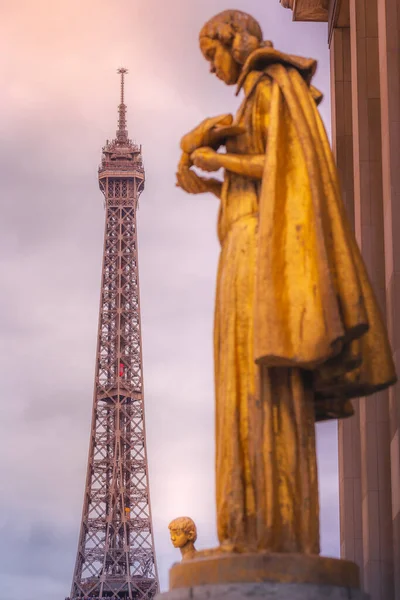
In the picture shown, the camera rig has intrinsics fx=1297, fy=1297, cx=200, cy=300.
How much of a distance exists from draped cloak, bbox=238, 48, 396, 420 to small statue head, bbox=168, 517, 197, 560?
4230mm

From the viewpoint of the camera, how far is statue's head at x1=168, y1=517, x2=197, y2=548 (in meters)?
12.1

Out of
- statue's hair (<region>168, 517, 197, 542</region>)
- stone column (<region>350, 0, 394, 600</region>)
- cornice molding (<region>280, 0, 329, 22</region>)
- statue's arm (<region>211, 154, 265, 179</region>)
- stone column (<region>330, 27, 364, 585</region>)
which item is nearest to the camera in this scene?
statue's arm (<region>211, 154, 265, 179</region>)

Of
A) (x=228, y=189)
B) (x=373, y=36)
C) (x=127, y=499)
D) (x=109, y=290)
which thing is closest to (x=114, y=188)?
(x=109, y=290)

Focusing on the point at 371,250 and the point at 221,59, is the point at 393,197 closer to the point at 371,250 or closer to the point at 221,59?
the point at 371,250

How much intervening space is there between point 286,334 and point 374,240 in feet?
31.3

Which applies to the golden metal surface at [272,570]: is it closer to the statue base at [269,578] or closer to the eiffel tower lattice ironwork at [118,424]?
the statue base at [269,578]

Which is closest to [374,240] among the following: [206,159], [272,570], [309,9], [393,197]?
[393,197]

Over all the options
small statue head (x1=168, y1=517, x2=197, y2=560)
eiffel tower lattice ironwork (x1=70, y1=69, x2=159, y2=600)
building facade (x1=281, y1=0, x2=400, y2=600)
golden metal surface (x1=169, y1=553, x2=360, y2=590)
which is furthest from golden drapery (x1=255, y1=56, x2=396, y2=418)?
eiffel tower lattice ironwork (x1=70, y1=69, x2=159, y2=600)

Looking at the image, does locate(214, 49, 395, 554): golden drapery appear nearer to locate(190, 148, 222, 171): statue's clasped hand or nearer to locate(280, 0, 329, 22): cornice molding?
locate(190, 148, 222, 171): statue's clasped hand

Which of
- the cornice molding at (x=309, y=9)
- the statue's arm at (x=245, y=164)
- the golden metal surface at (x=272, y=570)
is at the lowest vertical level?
the golden metal surface at (x=272, y=570)

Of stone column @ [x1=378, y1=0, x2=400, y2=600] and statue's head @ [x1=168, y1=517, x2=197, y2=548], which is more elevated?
stone column @ [x1=378, y1=0, x2=400, y2=600]

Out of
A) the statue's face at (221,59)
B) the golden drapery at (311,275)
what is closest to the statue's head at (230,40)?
the statue's face at (221,59)

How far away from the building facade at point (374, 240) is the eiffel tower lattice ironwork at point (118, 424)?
220ft

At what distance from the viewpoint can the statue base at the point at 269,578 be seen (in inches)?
271
